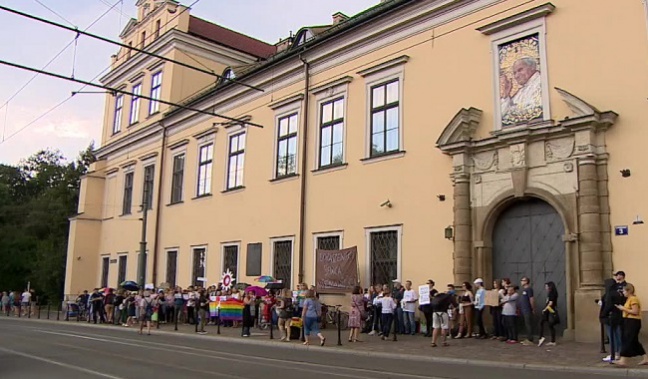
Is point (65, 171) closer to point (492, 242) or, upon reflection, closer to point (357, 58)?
point (357, 58)

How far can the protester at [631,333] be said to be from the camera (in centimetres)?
1154

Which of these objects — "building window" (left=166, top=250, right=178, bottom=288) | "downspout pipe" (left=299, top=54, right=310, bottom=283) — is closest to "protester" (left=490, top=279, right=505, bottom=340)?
"downspout pipe" (left=299, top=54, right=310, bottom=283)

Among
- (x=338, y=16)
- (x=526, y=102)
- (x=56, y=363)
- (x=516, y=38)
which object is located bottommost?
(x=56, y=363)

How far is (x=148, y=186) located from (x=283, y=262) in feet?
44.5

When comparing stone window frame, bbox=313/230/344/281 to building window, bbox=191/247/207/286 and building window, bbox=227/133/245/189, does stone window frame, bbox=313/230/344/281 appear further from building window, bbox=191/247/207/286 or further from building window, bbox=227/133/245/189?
building window, bbox=191/247/207/286

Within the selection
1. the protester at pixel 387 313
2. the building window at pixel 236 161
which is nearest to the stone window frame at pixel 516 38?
the protester at pixel 387 313

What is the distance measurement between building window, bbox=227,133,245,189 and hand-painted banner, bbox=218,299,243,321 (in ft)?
19.8

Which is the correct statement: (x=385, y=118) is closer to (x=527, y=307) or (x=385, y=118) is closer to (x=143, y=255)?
(x=527, y=307)

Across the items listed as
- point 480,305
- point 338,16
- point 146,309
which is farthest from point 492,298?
point 338,16

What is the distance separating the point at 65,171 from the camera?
58.7 m

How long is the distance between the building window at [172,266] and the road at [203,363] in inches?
555

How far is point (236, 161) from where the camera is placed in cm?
2886

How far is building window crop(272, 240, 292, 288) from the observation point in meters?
24.7

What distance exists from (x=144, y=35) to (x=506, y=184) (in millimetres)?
28969
